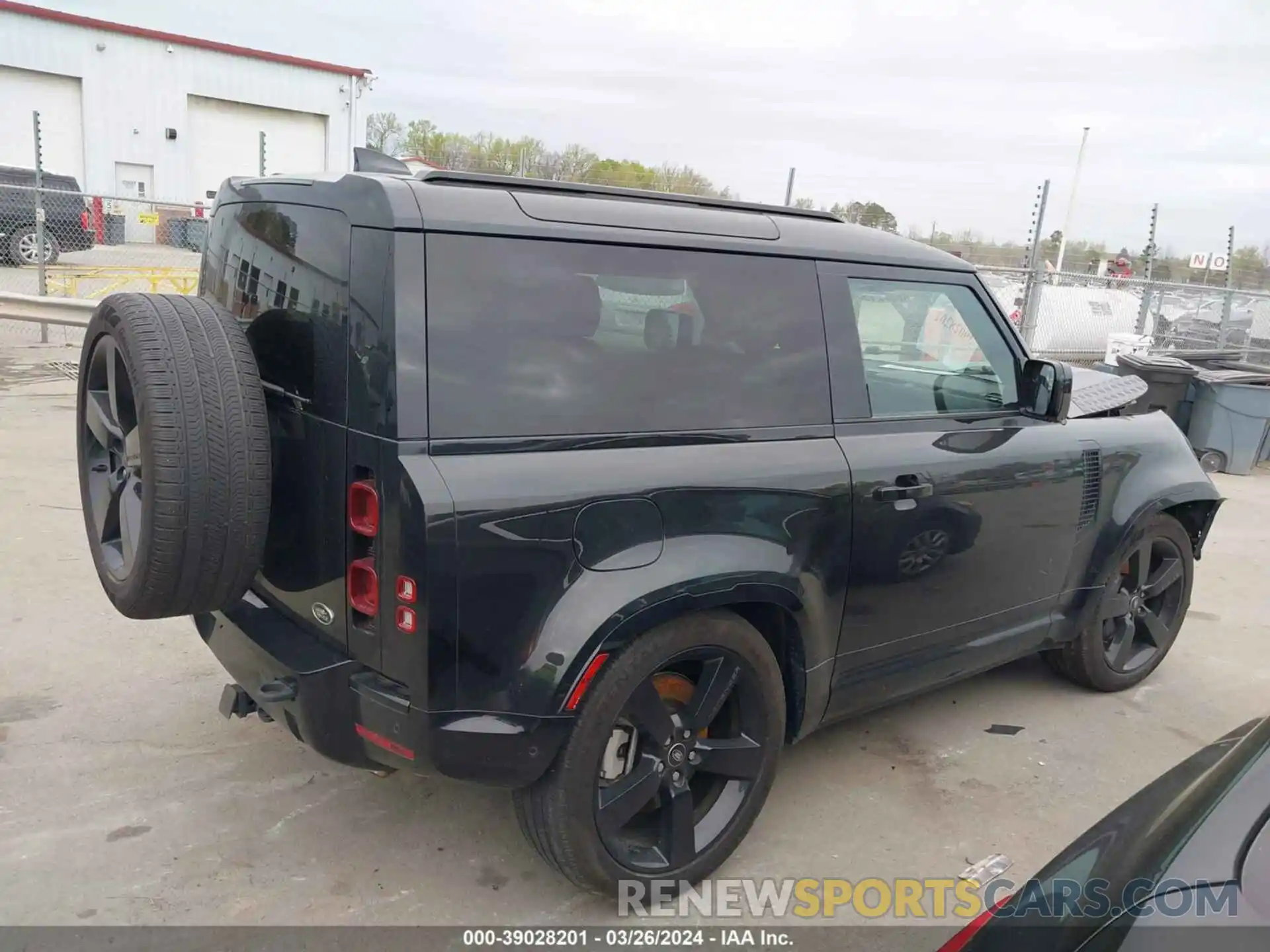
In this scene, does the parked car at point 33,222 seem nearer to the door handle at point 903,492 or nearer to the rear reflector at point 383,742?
the rear reflector at point 383,742

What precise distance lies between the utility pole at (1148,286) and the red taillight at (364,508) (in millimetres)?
13163

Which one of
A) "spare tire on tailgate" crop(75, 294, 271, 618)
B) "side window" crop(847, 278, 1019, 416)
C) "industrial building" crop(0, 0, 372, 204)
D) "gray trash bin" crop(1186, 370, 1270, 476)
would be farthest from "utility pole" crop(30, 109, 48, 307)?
"industrial building" crop(0, 0, 372, 204)

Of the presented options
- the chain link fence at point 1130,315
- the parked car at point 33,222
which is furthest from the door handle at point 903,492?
the parked car at point 33,222

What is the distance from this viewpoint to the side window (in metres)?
3.31

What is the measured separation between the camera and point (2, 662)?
407 centimetres

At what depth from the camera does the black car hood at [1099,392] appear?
416 centimetres

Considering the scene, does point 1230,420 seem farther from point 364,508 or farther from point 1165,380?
point 364,508

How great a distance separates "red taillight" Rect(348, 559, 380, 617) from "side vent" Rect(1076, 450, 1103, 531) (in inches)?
112

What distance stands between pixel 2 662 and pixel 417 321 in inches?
116

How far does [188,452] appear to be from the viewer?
242 cm

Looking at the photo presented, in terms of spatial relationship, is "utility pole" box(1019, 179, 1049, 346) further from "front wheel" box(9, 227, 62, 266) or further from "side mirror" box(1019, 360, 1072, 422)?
"front wheel" box(9, 227, 62, 266)

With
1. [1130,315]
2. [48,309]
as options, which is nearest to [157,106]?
[48,309]

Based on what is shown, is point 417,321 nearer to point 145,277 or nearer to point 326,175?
point 326,175

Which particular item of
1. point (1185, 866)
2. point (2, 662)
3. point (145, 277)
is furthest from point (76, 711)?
point (145, 277)
